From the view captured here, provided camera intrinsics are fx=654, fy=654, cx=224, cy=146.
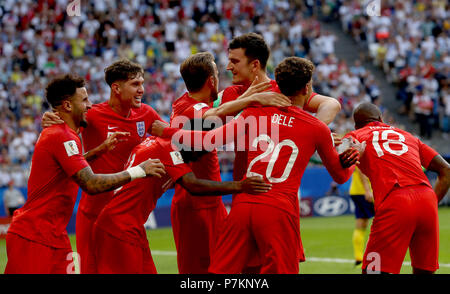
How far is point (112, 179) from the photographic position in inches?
216

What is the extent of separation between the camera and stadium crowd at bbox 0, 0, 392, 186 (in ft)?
70.8

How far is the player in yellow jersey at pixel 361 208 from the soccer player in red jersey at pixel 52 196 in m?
5.84

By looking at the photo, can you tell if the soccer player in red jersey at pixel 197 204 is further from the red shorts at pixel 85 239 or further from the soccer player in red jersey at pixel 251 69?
the red shorts at pixel 85 239

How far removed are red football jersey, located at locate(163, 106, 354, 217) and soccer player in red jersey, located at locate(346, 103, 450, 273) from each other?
110 centimetres

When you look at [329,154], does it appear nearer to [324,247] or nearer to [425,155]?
[425,155]

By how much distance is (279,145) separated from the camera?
17.3ft

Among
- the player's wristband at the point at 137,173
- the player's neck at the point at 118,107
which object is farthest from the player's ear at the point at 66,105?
the player's neck at the point at 118,107

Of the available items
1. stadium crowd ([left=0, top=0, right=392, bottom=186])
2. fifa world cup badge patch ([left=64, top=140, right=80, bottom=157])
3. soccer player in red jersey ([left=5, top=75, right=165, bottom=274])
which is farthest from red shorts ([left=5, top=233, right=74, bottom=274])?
stadium crowd ([left=0, top=0, right=392, bottom=186])

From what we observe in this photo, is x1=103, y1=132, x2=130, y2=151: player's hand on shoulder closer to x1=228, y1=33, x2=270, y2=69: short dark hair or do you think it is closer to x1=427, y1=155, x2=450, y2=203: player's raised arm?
x1=228, y1=33, x2=270, y2=69: short dark hair

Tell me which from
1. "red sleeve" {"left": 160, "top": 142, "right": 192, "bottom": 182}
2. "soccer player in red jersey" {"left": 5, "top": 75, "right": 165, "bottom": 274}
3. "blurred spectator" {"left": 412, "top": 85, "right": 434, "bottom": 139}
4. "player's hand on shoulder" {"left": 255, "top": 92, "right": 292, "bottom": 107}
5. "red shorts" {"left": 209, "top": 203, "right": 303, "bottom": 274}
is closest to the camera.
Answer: "red shorts" {"left": 209, "top": 203, "right": 303, "bottom": 274}

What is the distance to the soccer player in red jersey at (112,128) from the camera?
6.77 metres

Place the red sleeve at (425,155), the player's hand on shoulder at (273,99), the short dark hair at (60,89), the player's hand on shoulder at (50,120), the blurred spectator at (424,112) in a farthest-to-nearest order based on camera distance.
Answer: the blurred spectator at (424,112) < the red sleeve at (425,155) < the short dark hair at (60,89) < the player's hand on shoulder at (50,120) < the player's hand on shoulder at (273,99)

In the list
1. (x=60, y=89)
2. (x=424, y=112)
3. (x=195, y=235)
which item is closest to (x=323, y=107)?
(x=195, y=235)
